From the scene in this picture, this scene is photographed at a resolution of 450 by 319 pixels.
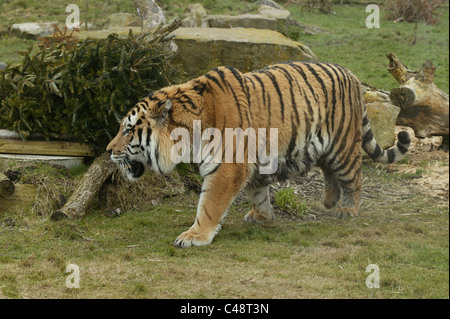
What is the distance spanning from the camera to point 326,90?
293 inches

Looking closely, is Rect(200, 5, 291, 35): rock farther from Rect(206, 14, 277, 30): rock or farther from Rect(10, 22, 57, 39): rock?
Rect(10, 22, 57, 39): rock

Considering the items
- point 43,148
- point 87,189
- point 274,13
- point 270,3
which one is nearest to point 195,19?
point 274,13

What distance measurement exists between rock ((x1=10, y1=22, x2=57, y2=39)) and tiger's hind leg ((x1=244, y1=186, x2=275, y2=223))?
34.0ft

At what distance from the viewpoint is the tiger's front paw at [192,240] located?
661 centimetres

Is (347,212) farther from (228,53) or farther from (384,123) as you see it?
(228,53)

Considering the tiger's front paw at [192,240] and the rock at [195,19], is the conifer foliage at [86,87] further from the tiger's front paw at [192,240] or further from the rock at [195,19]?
the rock at [195,19]

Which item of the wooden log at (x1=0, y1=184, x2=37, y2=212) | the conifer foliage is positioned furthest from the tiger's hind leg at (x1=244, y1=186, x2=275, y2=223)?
the wooden log at (x1=0, y1=184, x2=37, y2=212)

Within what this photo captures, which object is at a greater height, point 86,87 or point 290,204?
point 86,87

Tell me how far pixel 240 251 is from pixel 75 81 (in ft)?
10.8

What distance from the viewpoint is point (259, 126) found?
6.89 meters

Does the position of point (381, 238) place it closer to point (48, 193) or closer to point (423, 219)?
point (423, 219)

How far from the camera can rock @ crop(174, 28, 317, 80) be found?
1027cm

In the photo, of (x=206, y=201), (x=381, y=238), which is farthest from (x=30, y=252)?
(x=381, y=238)

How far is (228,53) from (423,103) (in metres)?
3.25
